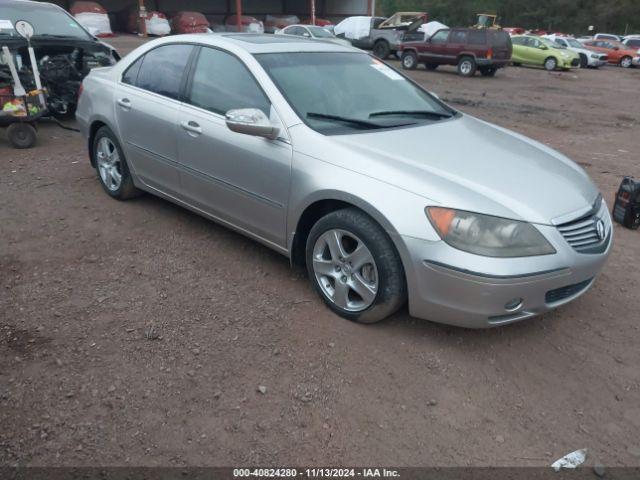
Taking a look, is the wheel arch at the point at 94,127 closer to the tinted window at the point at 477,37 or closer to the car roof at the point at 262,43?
the car roof at the point at 262,43

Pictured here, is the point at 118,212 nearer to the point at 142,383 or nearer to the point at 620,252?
the point at 142,383

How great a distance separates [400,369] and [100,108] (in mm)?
3676

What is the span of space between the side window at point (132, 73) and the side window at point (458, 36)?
17.4m

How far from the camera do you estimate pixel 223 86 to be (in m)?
3.81

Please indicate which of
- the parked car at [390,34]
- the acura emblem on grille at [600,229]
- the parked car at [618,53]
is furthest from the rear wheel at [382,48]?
the acura emblem on grille at [600,229]

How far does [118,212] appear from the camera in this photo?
4883 millimetres

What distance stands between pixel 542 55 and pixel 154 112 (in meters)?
24.3

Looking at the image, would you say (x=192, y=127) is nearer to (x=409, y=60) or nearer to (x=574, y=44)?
(x=409, y=60)

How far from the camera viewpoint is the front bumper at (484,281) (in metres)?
2.71

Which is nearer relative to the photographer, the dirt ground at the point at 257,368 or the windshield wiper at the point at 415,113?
the dirt ground at the point at 257,368

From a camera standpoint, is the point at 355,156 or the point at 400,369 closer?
the point at 400,369

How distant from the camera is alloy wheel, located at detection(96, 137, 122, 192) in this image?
16.1 ft

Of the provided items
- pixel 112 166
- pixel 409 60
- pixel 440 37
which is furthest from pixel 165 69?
pixel 409 60

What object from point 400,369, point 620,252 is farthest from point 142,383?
point 620,252
